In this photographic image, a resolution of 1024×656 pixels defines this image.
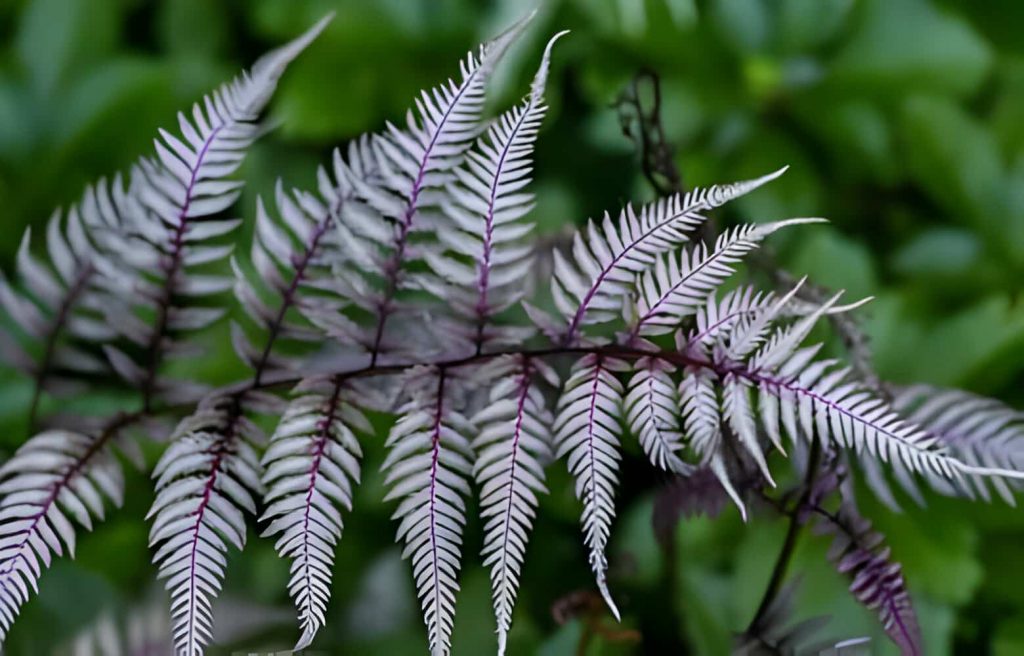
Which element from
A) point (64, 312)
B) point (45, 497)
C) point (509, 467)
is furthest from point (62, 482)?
point (509, 467)

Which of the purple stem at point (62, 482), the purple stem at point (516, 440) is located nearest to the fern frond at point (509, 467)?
the purple stem at point (516, 440)

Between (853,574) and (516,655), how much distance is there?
276 millimetres

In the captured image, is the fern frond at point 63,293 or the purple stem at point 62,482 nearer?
the purple stem at point 62,482

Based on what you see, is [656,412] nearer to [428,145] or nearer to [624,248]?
[624,248]

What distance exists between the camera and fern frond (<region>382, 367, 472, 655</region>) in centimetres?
44

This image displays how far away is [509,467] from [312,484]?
0.11m

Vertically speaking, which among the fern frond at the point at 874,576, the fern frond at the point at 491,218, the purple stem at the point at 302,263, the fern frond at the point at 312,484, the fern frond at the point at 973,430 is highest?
the purple stem at the point at 302,263

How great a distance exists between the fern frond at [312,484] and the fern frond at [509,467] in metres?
0.08

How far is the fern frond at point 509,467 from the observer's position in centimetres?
44

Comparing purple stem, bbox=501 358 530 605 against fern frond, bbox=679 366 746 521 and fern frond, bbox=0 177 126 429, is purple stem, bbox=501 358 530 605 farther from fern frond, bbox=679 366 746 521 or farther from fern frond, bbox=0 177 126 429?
fern frond, bbox=0 177 126 429

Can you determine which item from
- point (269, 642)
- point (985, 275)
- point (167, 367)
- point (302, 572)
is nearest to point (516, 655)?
point (269, 642)

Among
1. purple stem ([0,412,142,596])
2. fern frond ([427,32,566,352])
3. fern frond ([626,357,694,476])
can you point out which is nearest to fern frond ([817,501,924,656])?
fern frond ([626,357,694,476])

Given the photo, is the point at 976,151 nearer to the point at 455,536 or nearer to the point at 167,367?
the point at 455,536

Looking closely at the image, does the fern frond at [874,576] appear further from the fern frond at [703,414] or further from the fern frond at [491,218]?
the fern frond at [491,218]
